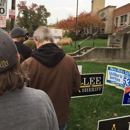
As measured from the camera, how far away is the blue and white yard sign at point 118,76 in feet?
15.2

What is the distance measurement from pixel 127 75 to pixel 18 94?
392 centimetres

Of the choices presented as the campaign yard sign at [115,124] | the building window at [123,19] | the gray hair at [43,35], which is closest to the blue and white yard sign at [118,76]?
the campaign yard sign at [115,124]

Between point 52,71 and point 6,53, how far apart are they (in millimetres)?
1173

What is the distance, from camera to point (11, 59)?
1076 mm

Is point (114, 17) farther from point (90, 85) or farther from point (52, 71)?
point (52, 71)

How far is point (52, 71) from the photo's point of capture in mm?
2201

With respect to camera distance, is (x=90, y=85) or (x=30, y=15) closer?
(x=90, y=85)

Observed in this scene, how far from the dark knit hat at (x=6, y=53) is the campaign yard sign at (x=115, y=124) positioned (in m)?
1.57

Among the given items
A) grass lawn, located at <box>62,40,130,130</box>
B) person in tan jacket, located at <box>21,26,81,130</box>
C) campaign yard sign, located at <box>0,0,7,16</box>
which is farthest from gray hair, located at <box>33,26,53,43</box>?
campaign yard sign, located at <box>0,0,7,16</box>

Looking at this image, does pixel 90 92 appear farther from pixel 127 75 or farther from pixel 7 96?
pixel 7 96

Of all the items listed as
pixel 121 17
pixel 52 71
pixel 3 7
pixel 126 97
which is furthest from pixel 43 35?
pixel 121 17

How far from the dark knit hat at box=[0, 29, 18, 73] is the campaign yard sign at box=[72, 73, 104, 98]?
10.4ft

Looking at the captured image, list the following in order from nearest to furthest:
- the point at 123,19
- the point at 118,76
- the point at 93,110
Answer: the point at 93,110 → the point at 118,76 → the point at 123,19

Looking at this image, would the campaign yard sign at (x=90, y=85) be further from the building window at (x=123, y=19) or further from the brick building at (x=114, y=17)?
the building window at (x=123, y=19)
